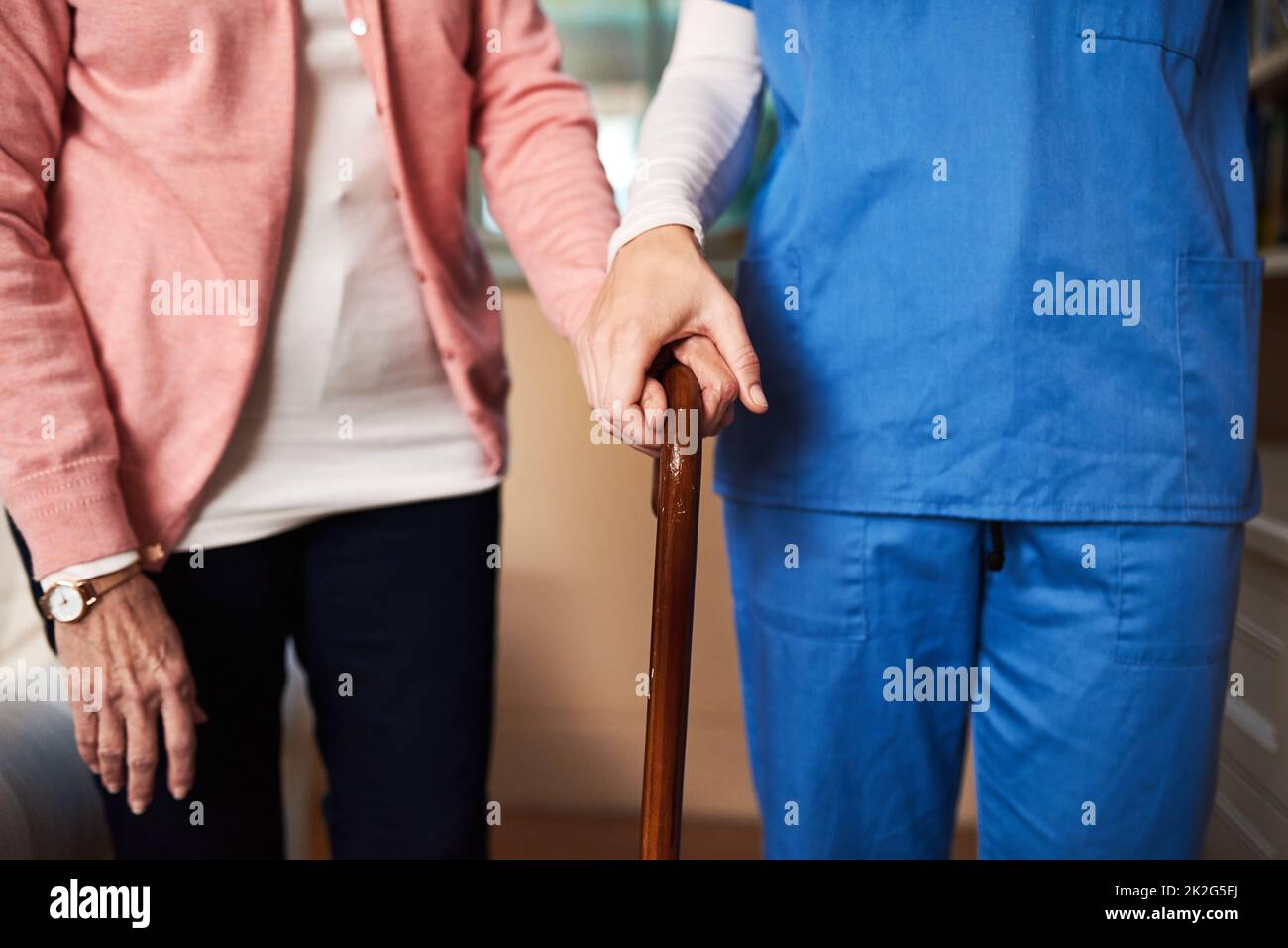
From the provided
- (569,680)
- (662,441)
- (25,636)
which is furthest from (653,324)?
(569,680)

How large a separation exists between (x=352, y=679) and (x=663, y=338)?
0.44 meters

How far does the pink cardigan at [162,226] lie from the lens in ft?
2.31

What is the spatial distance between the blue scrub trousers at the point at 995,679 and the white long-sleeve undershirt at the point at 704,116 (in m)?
0.25

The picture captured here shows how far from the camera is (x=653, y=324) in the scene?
66 cm

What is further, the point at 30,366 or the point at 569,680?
the point at 569,680

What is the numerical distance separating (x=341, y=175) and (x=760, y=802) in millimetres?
601

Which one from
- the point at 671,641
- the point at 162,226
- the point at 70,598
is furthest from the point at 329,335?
the point at 671,641

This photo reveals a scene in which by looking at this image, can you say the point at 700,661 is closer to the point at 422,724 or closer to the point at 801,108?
the point at 422,724

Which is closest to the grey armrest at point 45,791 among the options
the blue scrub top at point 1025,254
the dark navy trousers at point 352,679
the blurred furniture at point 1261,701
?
the dark navy trousers at point 352,679

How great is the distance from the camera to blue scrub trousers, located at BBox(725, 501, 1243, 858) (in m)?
0.73

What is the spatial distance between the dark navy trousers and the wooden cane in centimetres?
34

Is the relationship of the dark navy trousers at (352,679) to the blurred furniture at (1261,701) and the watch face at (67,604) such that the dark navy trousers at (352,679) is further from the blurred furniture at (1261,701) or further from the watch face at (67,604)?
the blurred furniture at (1261,701)

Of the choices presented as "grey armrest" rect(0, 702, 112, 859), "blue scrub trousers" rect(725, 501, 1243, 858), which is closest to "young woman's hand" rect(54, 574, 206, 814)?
"grey armrest" rect(0, 702, 112, 859)

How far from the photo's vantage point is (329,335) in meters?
0.82
